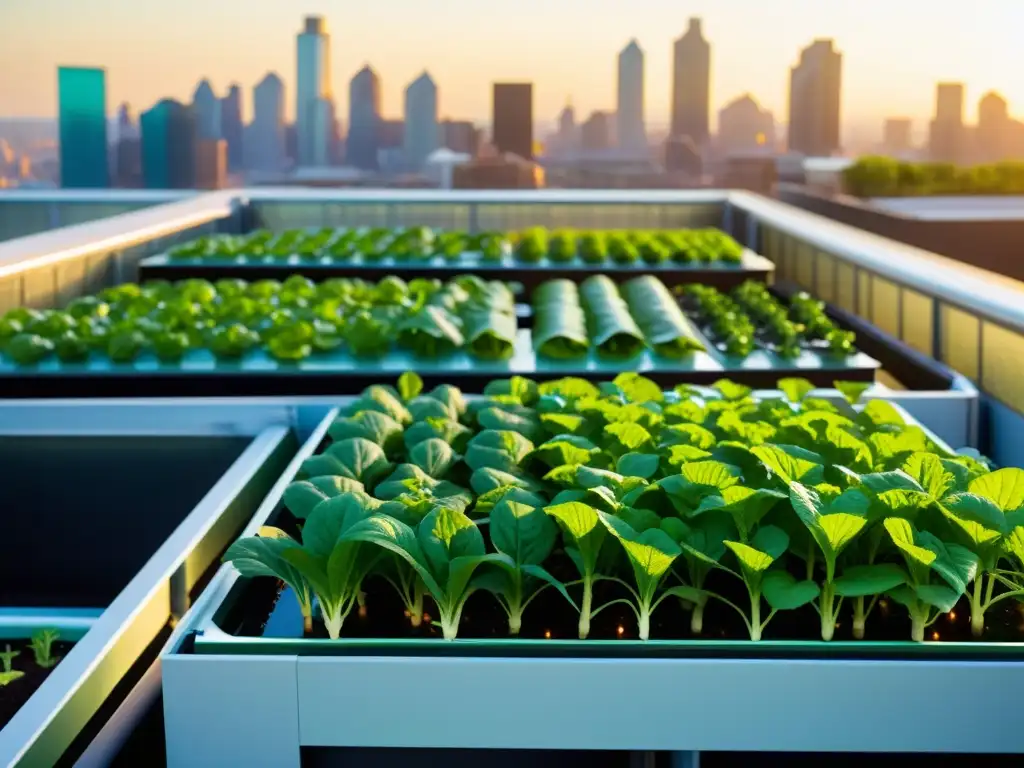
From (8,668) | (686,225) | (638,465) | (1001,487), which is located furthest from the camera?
(686,225)

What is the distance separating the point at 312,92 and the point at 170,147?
660 inches

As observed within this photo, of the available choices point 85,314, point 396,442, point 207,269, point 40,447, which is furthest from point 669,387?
point 207,269

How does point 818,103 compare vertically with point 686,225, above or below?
above

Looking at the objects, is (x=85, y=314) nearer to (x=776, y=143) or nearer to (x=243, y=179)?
(x=243, y=179)

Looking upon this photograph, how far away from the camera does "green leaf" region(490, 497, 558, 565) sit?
1836 mm

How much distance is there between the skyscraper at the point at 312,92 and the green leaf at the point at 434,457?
5073cm

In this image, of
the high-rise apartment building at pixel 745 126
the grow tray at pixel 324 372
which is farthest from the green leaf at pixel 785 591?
the high-rise apartment building at pixel 745 126

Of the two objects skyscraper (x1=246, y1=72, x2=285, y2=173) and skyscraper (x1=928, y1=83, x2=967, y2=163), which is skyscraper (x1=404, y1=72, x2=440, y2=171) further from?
skyscraper (x1=928, y1=83, x2=967, y2=163)

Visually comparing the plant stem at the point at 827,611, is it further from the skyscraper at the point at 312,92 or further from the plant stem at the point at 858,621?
the skyscraper at the point at 312,92

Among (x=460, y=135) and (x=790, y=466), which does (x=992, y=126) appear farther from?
(x=790, y=466)

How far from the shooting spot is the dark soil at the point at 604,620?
5.95 feet

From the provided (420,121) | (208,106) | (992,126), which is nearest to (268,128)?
(208,106)

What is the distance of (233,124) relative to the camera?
5509cm

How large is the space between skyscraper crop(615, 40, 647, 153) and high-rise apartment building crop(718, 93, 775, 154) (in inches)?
259
